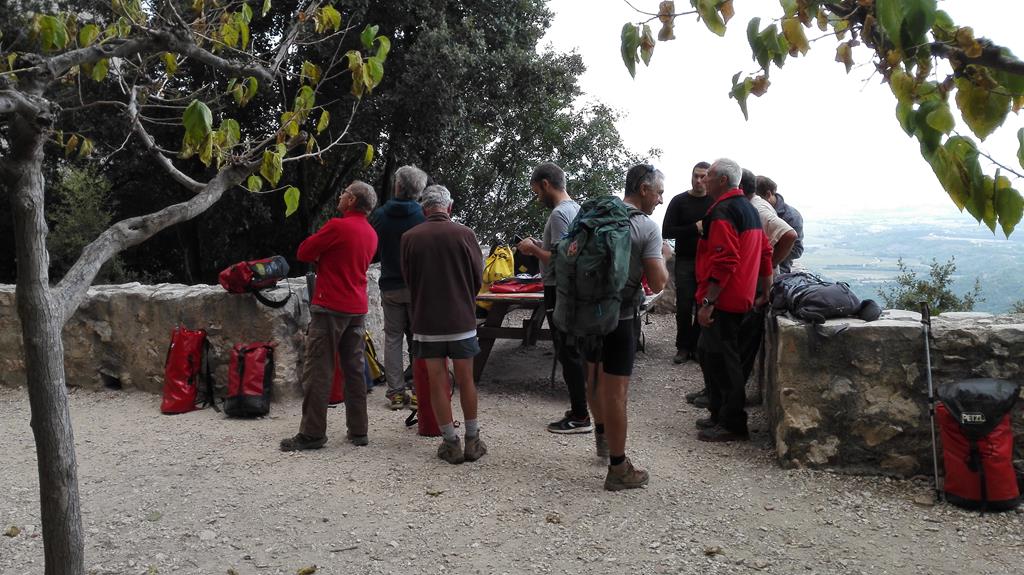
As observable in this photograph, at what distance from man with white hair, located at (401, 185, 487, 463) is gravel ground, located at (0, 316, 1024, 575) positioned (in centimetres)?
28

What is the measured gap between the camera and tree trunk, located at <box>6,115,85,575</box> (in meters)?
2.69

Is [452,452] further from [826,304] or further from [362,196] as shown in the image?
[826,304]

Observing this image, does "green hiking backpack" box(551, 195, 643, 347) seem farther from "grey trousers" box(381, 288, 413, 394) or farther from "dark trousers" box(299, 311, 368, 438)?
"grey trousers" box(381, 288, 413, 394)

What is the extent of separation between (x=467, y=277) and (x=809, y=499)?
221 centimetres

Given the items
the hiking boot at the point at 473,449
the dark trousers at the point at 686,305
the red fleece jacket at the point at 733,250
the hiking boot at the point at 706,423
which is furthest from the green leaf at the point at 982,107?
the dark trousers at the point at 686,305

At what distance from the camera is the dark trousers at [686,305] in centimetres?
705

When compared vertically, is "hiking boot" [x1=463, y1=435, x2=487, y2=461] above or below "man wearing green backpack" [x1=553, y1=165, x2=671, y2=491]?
below

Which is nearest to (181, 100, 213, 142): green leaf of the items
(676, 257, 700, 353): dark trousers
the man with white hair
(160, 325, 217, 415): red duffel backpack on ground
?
the man with white hair

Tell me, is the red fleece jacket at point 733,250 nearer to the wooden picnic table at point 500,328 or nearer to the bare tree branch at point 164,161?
the wooden picnic table at point 500,328

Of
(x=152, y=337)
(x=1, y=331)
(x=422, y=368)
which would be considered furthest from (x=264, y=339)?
(x=1, y=331)

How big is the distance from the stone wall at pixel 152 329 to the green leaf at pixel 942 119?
545 centimetres

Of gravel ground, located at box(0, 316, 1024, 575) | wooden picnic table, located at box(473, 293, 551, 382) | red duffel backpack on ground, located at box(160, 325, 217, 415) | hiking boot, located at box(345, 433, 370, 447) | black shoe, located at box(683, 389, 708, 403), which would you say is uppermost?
wooden picnic table, located at box(473, 293, 551, 382)

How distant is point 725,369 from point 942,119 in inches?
158

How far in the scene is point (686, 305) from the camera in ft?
23.9
